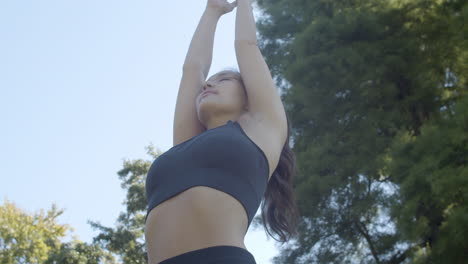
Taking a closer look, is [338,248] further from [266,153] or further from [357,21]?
[266,153]

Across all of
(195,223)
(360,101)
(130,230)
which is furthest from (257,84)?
(130,230)

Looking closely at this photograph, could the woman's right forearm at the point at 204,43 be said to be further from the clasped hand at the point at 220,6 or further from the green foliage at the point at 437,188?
the green foliage at the point at 437,188

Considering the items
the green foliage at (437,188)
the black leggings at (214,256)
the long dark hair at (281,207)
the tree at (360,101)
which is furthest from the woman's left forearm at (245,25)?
the tree at (360,101)

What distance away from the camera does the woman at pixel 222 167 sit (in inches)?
44.7

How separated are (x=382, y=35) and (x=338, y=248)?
284 cm

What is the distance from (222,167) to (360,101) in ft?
19.9

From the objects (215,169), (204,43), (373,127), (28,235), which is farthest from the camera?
(28,235)

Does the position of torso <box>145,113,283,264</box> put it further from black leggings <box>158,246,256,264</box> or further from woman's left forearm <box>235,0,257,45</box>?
woman's left forearm <box>235,0,257,45</box>

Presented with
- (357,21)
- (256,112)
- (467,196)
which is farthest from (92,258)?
(256,112)

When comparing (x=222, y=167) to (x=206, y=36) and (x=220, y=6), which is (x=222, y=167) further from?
(x=220, y=6)

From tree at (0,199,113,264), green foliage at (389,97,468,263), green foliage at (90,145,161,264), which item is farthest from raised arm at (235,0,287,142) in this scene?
tree at (0,199,113,264)

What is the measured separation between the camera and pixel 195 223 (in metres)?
1.14

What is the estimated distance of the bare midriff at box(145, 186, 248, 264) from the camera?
1.12m

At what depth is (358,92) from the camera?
7.05m
